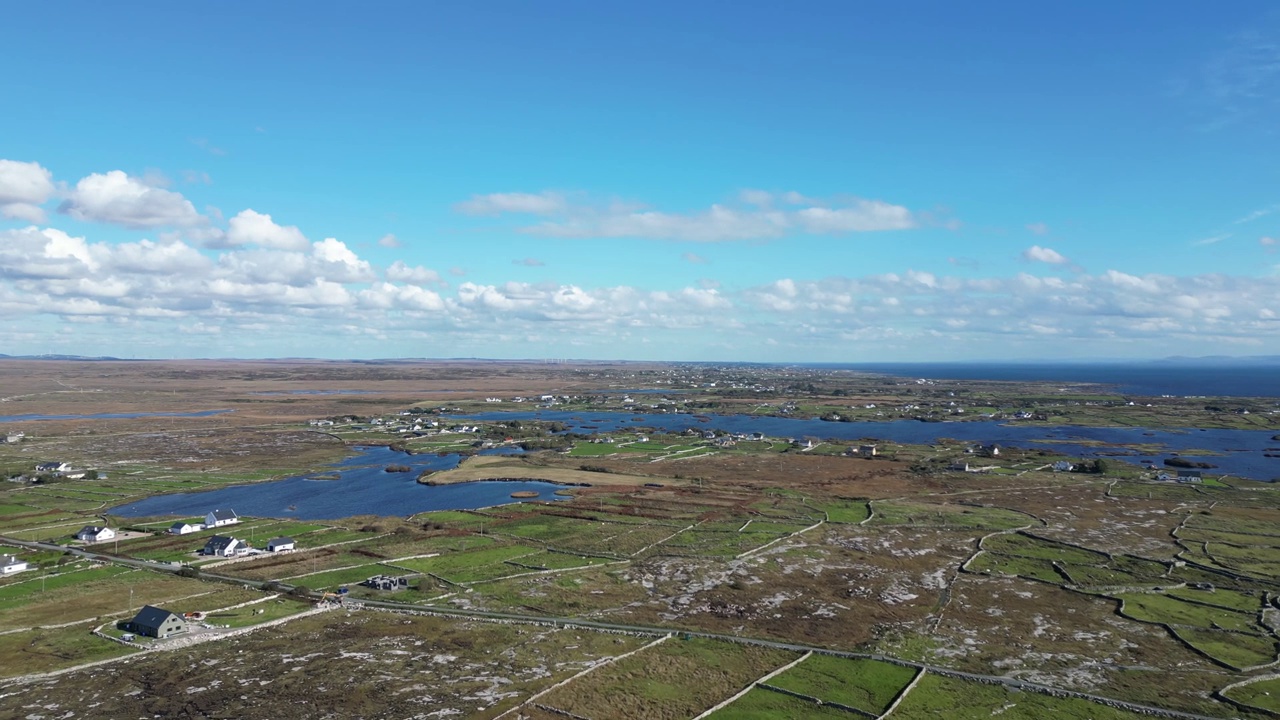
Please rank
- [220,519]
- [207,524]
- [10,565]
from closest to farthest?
[10,565] → [207,524] → [220,519]

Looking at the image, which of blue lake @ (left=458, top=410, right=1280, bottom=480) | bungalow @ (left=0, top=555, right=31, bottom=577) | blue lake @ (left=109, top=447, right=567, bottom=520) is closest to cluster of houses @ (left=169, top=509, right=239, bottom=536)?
blue lake @ (left=109, top=447, right=567, bottom=520)

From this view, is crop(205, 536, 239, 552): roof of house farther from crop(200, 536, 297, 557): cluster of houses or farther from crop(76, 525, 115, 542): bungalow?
crop(76, 525, 115, 542): bungalow

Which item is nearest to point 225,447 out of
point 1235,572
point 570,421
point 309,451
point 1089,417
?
point 309,451

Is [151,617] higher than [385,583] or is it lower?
higher

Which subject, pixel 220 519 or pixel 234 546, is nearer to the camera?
pixel 234 546

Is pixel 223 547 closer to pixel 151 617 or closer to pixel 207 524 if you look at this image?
pixel 207 524

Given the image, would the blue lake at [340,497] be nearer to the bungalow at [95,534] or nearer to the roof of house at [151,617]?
the bungalow at [95,534]

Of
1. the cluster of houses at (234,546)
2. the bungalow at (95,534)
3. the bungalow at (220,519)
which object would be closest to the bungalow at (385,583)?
the cluster of houses at (234,546)

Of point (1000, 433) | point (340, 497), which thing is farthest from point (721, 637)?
point (1000, 433)
